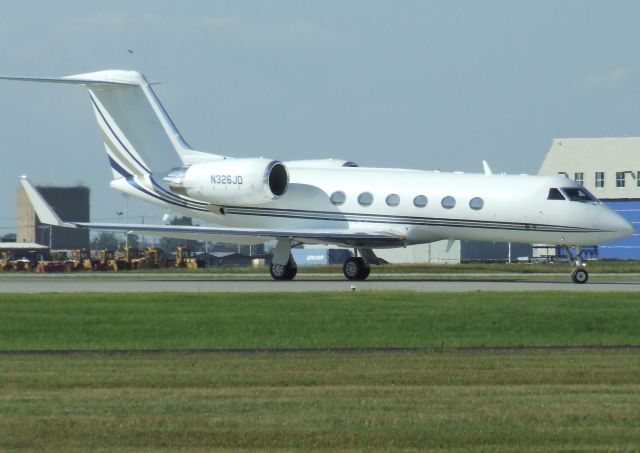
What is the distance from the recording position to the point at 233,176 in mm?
37781

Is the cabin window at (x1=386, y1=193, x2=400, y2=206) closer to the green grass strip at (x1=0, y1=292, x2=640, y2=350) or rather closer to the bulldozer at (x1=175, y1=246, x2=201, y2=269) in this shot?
the green grass strip at (x1=0, y1=292, x2=640, y2=350)

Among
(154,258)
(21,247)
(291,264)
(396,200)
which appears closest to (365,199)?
(396,200)

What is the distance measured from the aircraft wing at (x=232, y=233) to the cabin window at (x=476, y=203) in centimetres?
217

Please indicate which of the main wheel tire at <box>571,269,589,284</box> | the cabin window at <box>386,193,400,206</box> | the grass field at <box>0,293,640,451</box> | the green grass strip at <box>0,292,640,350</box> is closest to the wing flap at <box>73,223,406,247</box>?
the cabin window at <box>386,193,400,206</box>

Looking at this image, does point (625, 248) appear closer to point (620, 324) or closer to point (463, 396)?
point (620, 324)

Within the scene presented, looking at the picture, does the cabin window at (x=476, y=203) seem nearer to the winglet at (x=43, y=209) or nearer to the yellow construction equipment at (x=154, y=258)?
the winglet at (x=43, y=209)

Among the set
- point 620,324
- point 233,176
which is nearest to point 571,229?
point 233,176

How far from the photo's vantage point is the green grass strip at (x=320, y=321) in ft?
63.7

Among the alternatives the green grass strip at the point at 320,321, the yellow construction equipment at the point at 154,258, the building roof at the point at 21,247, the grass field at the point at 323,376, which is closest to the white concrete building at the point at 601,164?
the yellow construction equipment at the point at 154,258

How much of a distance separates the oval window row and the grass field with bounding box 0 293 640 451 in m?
9.80

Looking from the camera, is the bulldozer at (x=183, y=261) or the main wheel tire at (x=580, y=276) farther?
the bulldozer at (x=183, y=261)

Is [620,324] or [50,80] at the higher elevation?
[50,80]

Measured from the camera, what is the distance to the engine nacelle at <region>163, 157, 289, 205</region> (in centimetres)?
3766

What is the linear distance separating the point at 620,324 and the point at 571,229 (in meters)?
13.4
